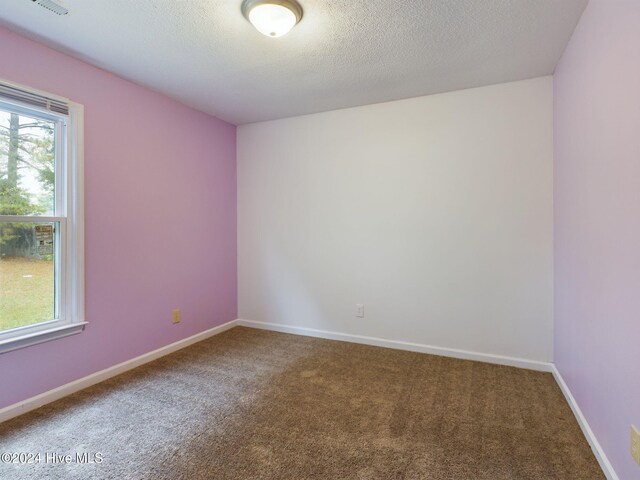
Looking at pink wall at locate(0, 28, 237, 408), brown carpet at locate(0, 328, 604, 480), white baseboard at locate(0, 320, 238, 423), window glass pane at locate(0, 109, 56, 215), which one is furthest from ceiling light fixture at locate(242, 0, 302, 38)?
white baseboard at locate(0, 320, 238, 423)

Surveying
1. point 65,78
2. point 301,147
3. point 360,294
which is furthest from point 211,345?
point 65,78

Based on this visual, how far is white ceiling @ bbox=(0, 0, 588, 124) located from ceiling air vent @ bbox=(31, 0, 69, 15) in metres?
0.04

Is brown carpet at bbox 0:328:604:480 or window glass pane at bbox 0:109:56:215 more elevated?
window glass pane at bbox 0:109:56:215

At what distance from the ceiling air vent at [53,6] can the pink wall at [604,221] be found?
9.25ft

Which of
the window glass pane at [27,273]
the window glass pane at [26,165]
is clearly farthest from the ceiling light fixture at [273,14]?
the window glass pane at [27,273]

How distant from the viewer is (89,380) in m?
2.48

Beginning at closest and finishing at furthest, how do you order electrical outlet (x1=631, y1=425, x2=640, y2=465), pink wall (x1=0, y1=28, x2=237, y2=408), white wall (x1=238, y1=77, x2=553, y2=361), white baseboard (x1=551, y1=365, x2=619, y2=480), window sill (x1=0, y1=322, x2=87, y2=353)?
1. electrical outlet (x1=631, y1=425, x2=640, y2=465)
2. white baseboard (x1=551, y1=365, x2=619, y2=480)
3. window sill (x1=0, y1=322, x2=87, y2=353)
4. pink wall (x1=0, y1=28, x2=237, y2=408)
5. white wall (x1=238, y1=77, x2=553, y2=361)

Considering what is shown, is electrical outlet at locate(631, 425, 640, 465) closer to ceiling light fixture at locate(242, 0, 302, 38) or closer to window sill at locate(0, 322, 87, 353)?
ceiling light fixture at locate(242, 0, 302, 38)

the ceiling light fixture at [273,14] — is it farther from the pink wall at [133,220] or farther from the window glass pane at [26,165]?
the window glass pane at [26,165]

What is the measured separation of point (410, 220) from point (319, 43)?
173 cm

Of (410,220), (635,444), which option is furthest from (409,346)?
(635,444)

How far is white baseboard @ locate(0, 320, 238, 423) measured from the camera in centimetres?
208

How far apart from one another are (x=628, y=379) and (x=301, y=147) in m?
3.19

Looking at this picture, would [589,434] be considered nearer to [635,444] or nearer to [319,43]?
[635,444]
